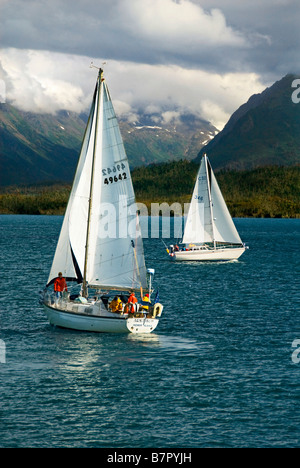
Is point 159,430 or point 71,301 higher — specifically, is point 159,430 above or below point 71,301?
below

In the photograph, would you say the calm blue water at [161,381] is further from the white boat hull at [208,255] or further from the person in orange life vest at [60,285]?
the white boat hull at [208,255]

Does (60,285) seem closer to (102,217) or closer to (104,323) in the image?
(104,323)

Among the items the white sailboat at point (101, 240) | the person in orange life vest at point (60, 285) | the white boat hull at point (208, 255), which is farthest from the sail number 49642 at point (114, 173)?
the white boat hull at point (208, 255)

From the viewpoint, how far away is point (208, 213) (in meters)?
93.9

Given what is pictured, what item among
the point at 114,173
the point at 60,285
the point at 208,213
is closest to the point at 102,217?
the point at 114,173

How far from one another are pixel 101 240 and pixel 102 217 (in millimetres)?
1754

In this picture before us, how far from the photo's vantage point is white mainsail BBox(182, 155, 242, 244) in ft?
306

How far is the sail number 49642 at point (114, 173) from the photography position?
42688 mm

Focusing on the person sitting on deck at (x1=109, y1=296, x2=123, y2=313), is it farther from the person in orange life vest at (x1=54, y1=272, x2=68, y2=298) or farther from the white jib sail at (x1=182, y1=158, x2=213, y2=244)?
the white jib sail at (x1=182, y1=158, x2=213, y2=244)
